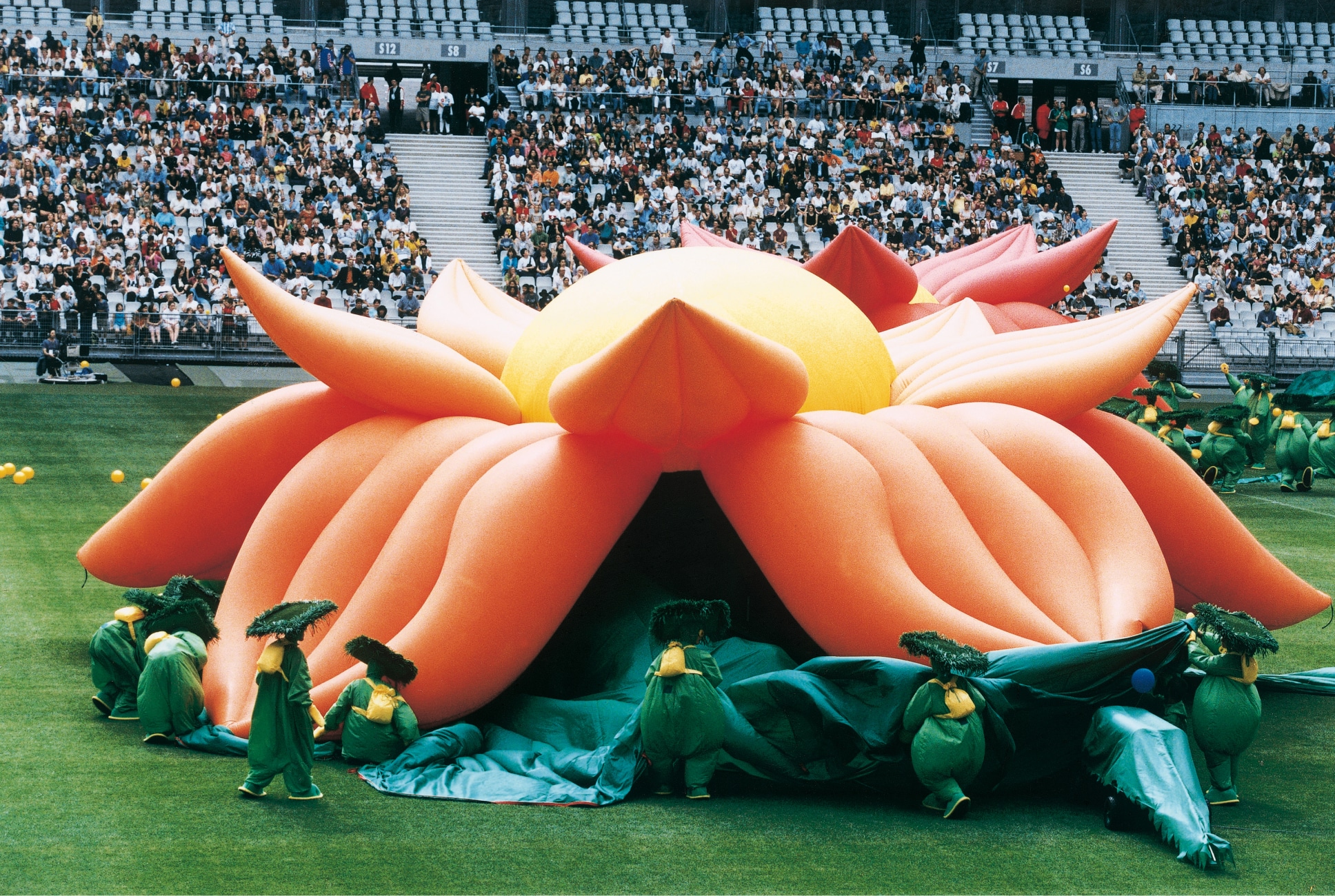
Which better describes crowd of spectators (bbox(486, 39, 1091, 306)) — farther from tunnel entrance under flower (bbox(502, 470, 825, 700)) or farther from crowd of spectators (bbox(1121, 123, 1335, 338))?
tunnel entrance under flower (bbox(502, 470, 825, 700))

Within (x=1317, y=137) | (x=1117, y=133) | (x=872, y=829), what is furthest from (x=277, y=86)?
(x=872, y=829)

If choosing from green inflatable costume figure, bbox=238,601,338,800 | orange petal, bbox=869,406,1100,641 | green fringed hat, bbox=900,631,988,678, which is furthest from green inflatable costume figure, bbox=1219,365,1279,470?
green inflatable costume figure, bbox=238,601,338,800

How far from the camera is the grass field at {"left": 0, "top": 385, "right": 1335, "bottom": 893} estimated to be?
6.64 m

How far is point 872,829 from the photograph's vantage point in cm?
739

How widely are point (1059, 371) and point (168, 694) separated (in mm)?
5637

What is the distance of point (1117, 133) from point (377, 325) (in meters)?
32.2

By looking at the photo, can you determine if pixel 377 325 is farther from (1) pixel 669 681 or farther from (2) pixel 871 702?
(2) pixel 871 702

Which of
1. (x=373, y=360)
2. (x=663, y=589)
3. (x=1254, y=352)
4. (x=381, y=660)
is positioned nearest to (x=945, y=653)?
(x=663, y=589)

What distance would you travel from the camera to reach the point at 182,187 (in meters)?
30.5

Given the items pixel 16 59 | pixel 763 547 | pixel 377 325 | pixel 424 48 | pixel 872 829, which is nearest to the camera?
pixel 872 829

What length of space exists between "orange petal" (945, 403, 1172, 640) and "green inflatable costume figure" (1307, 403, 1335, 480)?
11650mm

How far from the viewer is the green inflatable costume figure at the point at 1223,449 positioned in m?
18.8

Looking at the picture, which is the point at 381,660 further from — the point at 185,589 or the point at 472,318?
the point at 472,318

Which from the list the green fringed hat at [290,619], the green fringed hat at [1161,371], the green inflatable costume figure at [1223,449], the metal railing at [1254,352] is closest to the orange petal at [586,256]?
the green fringed hat at [290,619]
